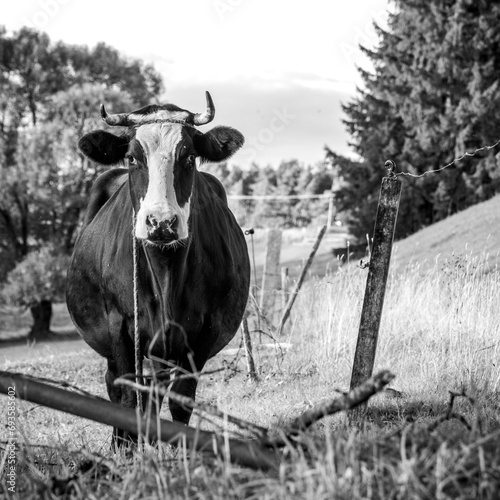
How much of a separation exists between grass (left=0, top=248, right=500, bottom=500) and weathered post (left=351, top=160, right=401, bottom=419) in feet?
1.27

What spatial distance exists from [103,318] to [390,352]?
320cm

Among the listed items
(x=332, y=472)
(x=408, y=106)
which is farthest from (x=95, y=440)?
(x=408, y=106)

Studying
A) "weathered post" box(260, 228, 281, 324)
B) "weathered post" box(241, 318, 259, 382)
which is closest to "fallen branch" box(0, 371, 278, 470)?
"weathered post" box(241, 318, 259, 382)

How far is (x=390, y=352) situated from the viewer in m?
7.31

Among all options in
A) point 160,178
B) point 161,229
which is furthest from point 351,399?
point 160,178

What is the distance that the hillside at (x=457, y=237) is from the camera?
45.0ft

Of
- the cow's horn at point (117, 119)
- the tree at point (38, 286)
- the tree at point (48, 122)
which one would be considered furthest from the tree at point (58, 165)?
the cow's horn at point (117, 119)

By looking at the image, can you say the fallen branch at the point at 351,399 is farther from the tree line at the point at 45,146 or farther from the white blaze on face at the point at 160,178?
the tree line at the point at 45,146

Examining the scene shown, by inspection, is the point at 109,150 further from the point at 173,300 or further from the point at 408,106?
the point at 408,106

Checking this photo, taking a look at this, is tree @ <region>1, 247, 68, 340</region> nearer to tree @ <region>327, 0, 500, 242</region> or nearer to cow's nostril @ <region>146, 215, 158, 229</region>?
tree @ <region>327, 0, 500, 242</region>

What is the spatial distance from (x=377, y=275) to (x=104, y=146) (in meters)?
2.09

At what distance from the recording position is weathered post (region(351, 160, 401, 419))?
4629 millimetres

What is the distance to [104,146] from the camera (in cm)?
497

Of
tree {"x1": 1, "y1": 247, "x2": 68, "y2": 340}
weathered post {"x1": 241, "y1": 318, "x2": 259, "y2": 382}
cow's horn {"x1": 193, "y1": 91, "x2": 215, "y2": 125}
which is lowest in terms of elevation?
tree {"x1": 1, "y1": 247, "x2": 68, "y2": 340}
